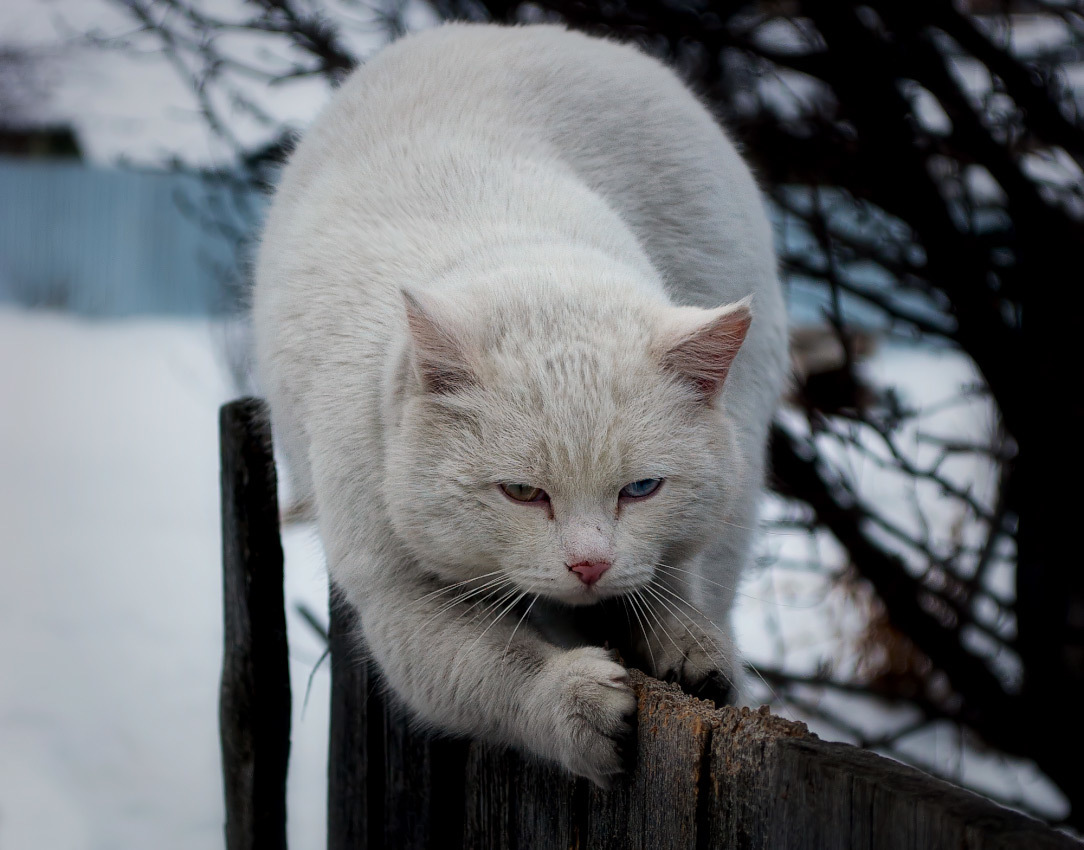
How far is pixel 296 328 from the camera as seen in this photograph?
1.74 m

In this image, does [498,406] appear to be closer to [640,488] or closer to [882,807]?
[640,488]

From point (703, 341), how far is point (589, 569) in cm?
36

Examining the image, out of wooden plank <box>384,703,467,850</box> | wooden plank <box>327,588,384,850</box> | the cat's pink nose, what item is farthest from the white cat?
wooden plank <box>327,588,384,850</box>

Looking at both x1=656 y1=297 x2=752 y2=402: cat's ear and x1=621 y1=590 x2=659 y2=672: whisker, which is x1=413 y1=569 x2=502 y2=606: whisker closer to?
x1=621 y1=590 x2=659 y2=672: whisker

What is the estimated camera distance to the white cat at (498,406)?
1403 millimetres

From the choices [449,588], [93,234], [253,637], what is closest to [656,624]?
[449,588]

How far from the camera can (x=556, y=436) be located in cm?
138

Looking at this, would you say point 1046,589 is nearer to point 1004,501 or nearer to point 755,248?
point 1004,501

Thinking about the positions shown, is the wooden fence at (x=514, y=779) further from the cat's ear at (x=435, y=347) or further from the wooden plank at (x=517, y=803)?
the cat's ear at (x=435, y=347)

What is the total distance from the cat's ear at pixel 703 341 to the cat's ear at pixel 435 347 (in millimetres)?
276

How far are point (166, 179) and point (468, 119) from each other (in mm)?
2100

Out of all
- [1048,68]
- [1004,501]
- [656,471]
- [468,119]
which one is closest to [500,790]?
[656,471]

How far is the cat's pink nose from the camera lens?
136cm

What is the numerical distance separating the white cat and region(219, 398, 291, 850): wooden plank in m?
0.23
